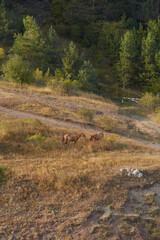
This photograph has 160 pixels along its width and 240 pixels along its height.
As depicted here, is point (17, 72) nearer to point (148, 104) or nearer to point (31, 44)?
point (31, 44)

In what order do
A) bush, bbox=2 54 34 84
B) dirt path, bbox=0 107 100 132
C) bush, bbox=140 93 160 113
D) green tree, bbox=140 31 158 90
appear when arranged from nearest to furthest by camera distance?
dirt path, bbox=0 107 100 132
bush, bbox=2 54 34 84
bush, bbox=140 93 160 113
green tree, bbox=140 31 158 90

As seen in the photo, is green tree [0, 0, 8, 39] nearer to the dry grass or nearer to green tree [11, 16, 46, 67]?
green tree [11, 16, 46, 67]

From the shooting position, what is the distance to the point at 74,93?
22625mm

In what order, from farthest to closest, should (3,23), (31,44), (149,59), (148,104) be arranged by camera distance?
1. (3,23)
2. (149,59)
3. (31,44)
4. (148,104)

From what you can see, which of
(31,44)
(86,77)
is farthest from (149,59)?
(31,44)

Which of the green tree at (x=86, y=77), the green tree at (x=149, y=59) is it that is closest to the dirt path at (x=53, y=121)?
the green tree at (x=86, y=77)

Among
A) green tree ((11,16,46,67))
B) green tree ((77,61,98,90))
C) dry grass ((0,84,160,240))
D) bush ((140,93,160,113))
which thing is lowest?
bush ((140,93,160,113))

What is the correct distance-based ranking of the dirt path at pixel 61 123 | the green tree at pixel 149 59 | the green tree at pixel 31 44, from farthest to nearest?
the green tree at pixel 149 59 < the green tree at pixel 31 44 < the dirt path at pixel 61 123

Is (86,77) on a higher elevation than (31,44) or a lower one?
lower

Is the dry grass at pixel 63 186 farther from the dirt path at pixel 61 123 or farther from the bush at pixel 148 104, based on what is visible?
the bush at pixel 148 104

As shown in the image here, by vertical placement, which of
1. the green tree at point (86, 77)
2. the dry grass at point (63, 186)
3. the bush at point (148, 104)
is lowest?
the bush at point (148, 104)

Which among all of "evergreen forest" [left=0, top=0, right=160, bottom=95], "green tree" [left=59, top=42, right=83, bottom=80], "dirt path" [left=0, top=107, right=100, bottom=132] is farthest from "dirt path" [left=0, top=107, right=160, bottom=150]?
"green tree" [left=59, top=42, right=83, bottom=80]

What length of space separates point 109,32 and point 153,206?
43.0 meters

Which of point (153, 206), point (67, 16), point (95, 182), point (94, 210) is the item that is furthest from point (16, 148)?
point (67, 16)
